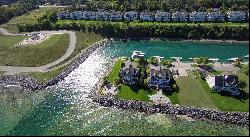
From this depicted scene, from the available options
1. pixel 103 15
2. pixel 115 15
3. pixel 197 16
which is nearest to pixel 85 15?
pixel 103 15

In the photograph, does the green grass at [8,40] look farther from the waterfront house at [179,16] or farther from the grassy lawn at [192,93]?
the grassy lawn at [192,93]

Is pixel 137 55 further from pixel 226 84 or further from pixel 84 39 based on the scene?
pixel 226 84

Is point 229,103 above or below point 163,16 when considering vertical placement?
below

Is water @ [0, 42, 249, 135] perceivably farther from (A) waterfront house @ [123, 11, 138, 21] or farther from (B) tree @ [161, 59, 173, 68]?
(A) waterfront house @ [123, 11, 138, 21]

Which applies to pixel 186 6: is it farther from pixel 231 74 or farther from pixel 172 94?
pixel 172 94

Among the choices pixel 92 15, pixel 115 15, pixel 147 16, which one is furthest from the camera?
pixel 92 15

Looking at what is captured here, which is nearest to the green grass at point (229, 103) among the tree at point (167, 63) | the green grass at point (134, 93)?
the green grass at point (134, 93)
